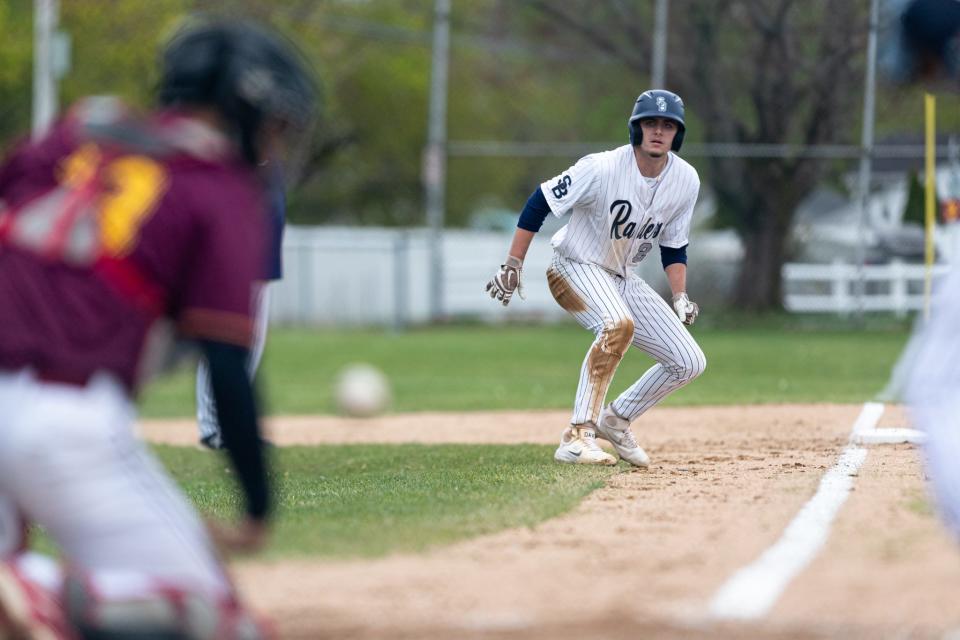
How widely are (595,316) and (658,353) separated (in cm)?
49

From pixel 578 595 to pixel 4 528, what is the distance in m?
1.77

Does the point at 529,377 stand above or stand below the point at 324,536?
below

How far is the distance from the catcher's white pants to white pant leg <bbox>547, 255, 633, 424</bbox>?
17.1 ft

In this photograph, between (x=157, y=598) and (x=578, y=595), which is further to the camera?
(x=578, y=595)

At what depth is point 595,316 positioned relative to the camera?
883 cm

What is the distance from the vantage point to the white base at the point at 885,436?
9.59 metres

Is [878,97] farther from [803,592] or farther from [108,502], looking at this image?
[108,502]

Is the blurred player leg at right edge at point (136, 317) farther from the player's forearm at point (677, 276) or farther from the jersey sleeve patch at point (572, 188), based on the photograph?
the player's forearm at point (677, 276)

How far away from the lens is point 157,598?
3.66 m

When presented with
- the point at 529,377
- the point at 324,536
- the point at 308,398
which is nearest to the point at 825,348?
the point at 529,377

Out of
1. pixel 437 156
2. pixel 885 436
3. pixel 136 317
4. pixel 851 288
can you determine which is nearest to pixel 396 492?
pixel 885 436

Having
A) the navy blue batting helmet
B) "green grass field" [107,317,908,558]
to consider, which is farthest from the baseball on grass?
the navy blue batting helmet

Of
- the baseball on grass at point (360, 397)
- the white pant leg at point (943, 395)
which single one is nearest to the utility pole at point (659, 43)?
the baseball on grass at point (360, 397)

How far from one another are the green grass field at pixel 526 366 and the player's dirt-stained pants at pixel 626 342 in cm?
336
